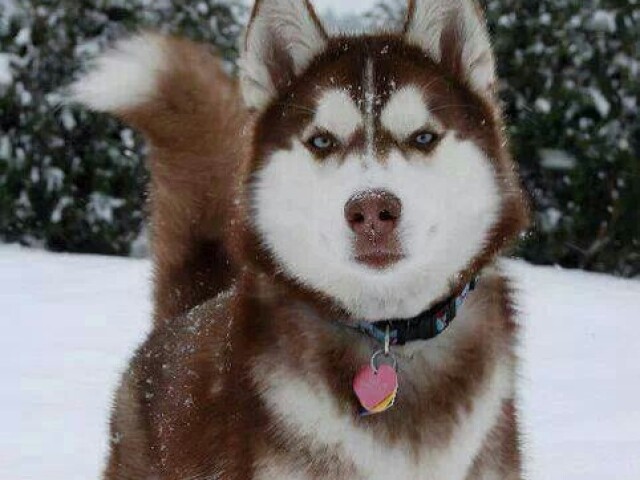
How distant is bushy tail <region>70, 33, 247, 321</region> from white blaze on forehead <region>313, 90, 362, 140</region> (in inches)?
28.0

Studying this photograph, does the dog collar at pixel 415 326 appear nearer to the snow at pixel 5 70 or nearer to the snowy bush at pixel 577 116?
the snowy bush at pixel 577 116

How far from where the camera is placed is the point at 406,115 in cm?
215

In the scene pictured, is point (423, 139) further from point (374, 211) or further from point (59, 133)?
point (59, 133)

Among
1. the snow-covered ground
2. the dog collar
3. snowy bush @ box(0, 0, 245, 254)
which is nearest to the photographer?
the dog collar

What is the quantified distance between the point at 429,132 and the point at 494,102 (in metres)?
0.28

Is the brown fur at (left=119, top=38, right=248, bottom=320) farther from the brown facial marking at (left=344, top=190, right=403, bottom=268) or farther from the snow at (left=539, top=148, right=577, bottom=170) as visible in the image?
the snow at (left=539, top=148, right=577, bottom=170)

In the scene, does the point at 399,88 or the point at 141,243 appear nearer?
the point at 399,88

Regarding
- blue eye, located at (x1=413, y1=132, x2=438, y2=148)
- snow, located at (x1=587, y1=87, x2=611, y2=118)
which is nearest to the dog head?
blue eye, located at (x1=413, y1=132, x2=438, y2=148)

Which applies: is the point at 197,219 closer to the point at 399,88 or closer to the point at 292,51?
the point at 292,51

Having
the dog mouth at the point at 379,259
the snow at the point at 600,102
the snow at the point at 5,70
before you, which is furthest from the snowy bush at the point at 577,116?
the dog mouth at the point at 379,259

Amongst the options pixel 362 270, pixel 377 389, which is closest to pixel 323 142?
pixel 362 270

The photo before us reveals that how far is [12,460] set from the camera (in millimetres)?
3602

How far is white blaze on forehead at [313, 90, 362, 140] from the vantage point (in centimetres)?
Answer: 214

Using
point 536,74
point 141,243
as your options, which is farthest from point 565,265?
point 141,243
